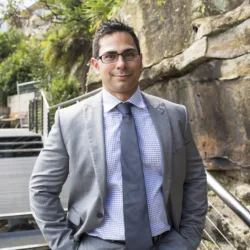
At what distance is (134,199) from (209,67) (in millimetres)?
2530

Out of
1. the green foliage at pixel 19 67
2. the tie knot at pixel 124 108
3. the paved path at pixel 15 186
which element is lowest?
the paved path at pixel 15 186

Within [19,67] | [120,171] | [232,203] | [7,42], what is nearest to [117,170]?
[120,171]

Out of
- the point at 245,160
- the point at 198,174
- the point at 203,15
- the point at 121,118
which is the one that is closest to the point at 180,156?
the point at 198,174

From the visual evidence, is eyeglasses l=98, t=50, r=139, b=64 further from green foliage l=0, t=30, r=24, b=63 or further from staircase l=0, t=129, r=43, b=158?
green foliage l=0, t=30, r=24, b=63

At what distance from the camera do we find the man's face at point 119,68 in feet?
5.47

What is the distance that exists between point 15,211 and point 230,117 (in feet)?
7.73

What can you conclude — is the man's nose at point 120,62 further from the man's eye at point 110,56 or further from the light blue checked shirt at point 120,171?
the light blue checked shirt at point 120,171

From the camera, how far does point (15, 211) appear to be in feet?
12.5

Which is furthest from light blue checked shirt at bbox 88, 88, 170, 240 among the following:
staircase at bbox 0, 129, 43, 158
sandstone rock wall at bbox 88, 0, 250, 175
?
staircase at bbox 0, 129, 43, 158

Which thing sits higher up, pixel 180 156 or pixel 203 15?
pixel 203 15

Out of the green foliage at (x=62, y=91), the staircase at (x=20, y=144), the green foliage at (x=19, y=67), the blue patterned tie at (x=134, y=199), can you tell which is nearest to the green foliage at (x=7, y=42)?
the green foliage at (x=19, y=67)

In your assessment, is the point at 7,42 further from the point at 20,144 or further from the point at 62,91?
the point at 20,144

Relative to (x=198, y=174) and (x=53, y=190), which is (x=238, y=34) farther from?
(x=53, y=190)

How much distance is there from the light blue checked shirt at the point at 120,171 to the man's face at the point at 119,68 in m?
0.05
